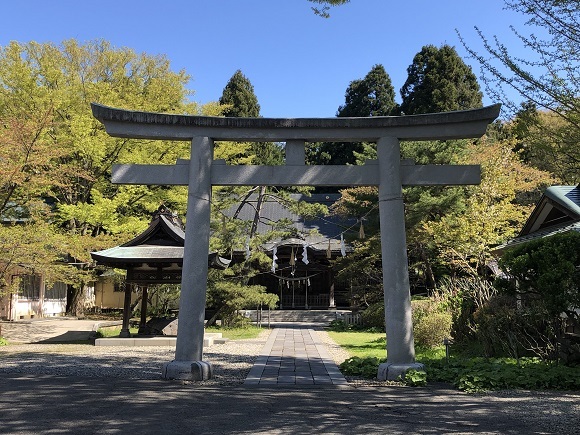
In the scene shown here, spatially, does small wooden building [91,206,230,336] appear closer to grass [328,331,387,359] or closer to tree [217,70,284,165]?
grass [328,331,387,359]

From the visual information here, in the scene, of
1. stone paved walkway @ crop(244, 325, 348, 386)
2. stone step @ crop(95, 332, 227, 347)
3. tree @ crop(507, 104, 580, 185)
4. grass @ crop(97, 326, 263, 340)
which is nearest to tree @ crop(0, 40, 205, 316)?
grass @ crop(97, 326, 263, 340)

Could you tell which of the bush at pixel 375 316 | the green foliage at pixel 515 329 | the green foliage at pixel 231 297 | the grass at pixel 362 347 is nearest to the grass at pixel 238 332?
the green foliage at pixel 231 297

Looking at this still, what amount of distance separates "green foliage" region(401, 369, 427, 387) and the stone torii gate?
0.78 feet

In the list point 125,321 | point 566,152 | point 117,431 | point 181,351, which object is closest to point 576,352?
point 566,152

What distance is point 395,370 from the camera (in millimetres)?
7719

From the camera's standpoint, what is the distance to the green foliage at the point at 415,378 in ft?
24.4

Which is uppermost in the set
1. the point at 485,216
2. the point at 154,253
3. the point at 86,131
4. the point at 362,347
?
the point at 86,131

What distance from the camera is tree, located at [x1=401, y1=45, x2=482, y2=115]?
31.3 m

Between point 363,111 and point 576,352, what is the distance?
32543mm

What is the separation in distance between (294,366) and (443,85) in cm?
2698

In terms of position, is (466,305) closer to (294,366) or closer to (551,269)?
(551,269)

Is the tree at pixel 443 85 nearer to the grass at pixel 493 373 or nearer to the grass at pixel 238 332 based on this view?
the grass at pixel 238 332

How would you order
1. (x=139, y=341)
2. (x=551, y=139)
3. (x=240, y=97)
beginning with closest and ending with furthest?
(x=551, y=139) < (x=139, y=341) < (x=240, y=97)

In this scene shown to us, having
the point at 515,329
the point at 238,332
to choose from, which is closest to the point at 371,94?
the point at 238,332
